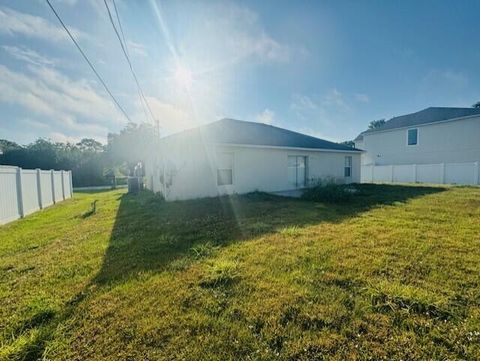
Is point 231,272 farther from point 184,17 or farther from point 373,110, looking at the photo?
point 373,110

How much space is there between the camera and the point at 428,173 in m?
17.8

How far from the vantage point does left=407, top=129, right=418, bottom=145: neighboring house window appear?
20.9 m

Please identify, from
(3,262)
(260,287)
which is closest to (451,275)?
(260,287)

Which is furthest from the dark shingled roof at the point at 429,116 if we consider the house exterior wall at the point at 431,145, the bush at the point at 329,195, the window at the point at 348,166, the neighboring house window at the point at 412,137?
the bush at the point at 329,195

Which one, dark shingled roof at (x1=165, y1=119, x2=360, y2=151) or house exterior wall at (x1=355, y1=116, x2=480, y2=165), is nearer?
dark shingled roof at (x1=165, y1=119, x2=360, y2=151)

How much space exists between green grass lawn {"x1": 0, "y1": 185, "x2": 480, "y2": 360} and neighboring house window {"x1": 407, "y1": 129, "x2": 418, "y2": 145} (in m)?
18.3

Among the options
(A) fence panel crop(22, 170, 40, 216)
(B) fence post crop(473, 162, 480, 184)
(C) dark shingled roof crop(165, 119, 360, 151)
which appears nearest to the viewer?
(A) fence panel crop(22, 170, 40, 216)

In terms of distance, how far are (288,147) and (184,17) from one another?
772 centimetres

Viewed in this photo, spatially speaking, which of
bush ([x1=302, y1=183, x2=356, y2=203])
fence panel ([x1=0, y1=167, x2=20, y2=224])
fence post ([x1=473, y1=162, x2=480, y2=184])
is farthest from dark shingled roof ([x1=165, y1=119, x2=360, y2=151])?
fence post ([x1=473, y1=162, x2=480, y2=184])

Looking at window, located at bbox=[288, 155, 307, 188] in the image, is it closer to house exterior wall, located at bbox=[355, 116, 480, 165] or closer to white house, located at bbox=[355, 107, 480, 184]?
white house, located at bbox=[355, 107, 480, 184]

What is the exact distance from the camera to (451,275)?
331 cm

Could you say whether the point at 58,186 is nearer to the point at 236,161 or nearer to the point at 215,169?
the point at 215,169

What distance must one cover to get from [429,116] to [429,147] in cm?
302

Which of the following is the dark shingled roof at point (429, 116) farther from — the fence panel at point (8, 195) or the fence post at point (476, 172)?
the fence panel at point (8, 195)
